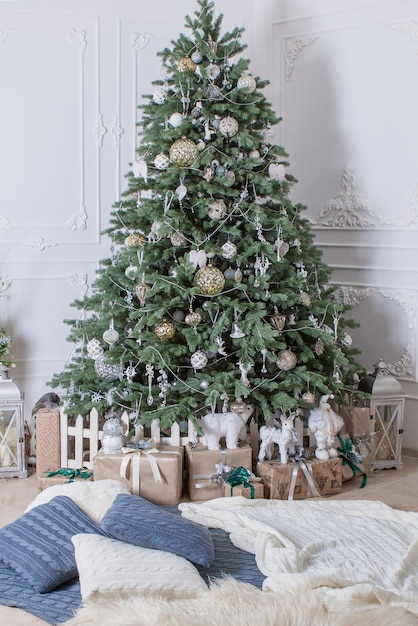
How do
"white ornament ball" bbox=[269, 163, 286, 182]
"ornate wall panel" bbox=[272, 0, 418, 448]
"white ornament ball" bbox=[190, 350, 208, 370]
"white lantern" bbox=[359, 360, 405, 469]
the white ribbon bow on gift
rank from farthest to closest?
"ornate wall panel" bbox=[272, 0, 418, 448], "white lantern" bbox=[359, 360, 405, 469], "white ornament ball" bbox=[269, 163, 286, 182], "white ornament ball" bbox=[190, 350, 208, 370], the white ribbon bow on gift

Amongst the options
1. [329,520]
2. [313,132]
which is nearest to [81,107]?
[313,132]

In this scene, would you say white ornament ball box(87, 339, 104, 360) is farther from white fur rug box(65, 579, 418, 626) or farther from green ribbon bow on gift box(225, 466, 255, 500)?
white fur rug box(65, 579, 418, 626)

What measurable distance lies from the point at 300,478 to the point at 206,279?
105 centimetres

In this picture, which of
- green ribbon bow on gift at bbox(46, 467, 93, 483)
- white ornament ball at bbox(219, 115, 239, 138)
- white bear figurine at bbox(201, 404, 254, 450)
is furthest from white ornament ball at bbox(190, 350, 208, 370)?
white ornament ball at bbox(219, 115, 239, 138)

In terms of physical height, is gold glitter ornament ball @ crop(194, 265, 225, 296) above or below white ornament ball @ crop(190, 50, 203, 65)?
below

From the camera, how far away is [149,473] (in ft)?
12.0

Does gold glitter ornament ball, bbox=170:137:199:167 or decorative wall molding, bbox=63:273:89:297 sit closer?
gold glitter ornament ball, bbox=170:137:199:167


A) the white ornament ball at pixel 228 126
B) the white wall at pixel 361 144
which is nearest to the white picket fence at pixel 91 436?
the white wall at pixel 361 144

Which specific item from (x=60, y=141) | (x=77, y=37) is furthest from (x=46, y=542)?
(x=77, y=37)

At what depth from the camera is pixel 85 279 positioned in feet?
16.0

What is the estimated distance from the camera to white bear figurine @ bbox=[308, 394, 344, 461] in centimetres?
389

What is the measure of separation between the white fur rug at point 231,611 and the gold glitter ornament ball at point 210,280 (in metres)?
1.49

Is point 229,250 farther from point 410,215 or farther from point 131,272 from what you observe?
point 410,215

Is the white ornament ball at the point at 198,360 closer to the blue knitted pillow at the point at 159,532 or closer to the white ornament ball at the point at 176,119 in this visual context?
the blue knitted pillow at the point at 159,532
